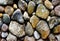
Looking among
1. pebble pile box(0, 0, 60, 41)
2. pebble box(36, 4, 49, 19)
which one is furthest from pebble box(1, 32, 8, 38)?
pebble box(36, 4, 49, 19)

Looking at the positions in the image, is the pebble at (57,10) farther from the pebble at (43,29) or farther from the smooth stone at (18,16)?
the smooth stone at (18,16)

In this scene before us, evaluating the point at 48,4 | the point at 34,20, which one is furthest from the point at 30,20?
the point at 48,4

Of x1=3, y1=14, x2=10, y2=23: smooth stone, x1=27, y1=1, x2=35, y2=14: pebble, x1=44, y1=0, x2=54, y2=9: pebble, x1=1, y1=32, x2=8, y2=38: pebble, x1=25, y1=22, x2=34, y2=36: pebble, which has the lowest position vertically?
x1=1, y1=32, x2=8, y2=38: pebble

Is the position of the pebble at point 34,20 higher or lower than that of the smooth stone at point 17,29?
higher

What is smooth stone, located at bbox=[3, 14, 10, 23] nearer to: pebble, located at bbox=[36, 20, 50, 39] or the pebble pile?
the pebble pile

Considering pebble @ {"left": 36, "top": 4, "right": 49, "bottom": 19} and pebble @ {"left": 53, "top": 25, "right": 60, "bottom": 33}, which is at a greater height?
pebble @ {"left": 36, "top": 4, "right": 49, "bottom": 19}

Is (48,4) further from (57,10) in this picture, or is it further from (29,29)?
(29,29)

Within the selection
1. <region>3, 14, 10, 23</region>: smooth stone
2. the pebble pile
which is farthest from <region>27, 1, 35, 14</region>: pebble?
<region>3, 14, 10, 23</region>: smooth stone

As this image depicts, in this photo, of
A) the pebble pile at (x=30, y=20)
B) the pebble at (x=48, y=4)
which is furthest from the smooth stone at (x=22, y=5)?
the pebble at (x=48, y=4)
